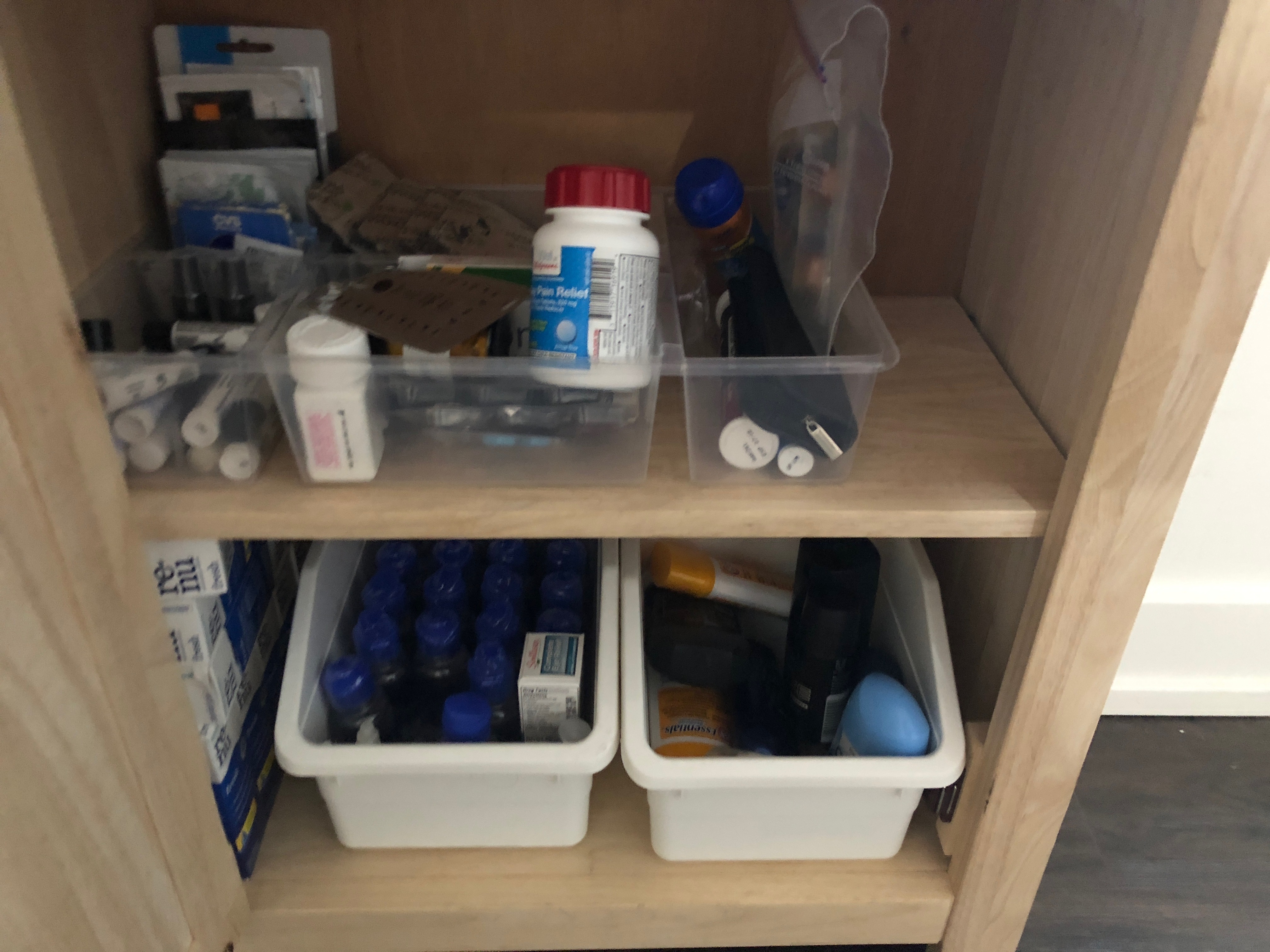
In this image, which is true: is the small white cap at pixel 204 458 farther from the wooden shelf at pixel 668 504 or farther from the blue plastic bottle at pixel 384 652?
the blue plastic bottle at pixel 384 652

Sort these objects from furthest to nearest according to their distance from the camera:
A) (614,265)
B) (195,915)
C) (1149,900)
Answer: (1149,900) < (195,915) < (614,265)

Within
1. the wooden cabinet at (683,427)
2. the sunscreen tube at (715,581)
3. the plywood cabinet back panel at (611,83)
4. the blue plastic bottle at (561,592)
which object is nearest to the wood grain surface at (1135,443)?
the wooden cabinet at (683,427)

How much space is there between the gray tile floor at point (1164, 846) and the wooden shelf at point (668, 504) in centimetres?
54

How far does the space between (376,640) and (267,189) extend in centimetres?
36

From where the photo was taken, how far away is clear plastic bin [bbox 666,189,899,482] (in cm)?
55

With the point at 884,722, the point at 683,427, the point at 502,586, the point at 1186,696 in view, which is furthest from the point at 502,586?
the point at 1186,696


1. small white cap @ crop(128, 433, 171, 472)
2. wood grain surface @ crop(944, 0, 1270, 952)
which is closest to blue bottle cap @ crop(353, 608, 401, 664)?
small white cap @ crop(128, 433, 171, 472)

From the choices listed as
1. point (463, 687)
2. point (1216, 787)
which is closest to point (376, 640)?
point (463, 687)

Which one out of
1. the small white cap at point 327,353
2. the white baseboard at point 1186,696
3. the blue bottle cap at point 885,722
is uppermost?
the small white cap at point 327,353

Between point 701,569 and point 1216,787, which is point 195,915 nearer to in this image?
point 701,569

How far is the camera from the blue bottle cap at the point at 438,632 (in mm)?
686

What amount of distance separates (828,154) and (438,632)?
0.44 metres

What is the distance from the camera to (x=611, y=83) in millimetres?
716

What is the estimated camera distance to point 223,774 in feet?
2.14
